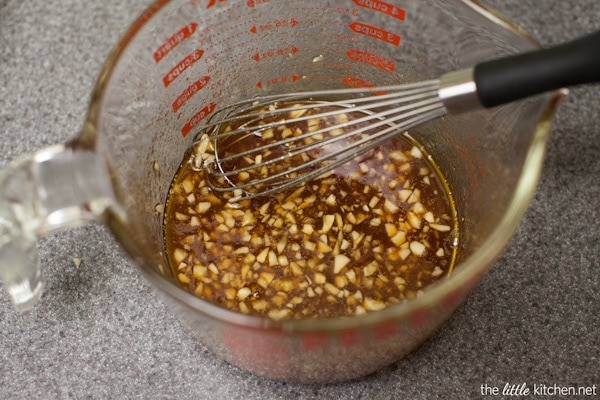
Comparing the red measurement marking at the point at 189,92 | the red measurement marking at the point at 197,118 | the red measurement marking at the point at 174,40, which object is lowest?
the red measurement marking at the point at 197,118

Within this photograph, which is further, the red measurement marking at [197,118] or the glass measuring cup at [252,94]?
the red measurement marking at [197,118]

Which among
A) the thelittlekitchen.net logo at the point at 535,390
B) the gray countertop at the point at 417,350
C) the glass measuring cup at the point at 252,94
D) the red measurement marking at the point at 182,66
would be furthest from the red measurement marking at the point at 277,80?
the thelittlekitchen.net logo at the point at 535,390

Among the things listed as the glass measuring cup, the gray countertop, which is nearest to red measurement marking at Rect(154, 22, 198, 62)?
the glass measuring cup

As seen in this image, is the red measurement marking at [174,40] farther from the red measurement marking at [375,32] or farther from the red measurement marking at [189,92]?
the red measurement marking at [375,32]

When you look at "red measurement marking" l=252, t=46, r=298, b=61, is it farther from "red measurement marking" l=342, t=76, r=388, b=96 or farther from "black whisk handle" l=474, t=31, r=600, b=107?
"black whisk handle" l=474, t=31, r=600, b=107

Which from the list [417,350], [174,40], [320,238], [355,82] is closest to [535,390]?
[417,350]

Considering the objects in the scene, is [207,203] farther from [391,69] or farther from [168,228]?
[391,69]
